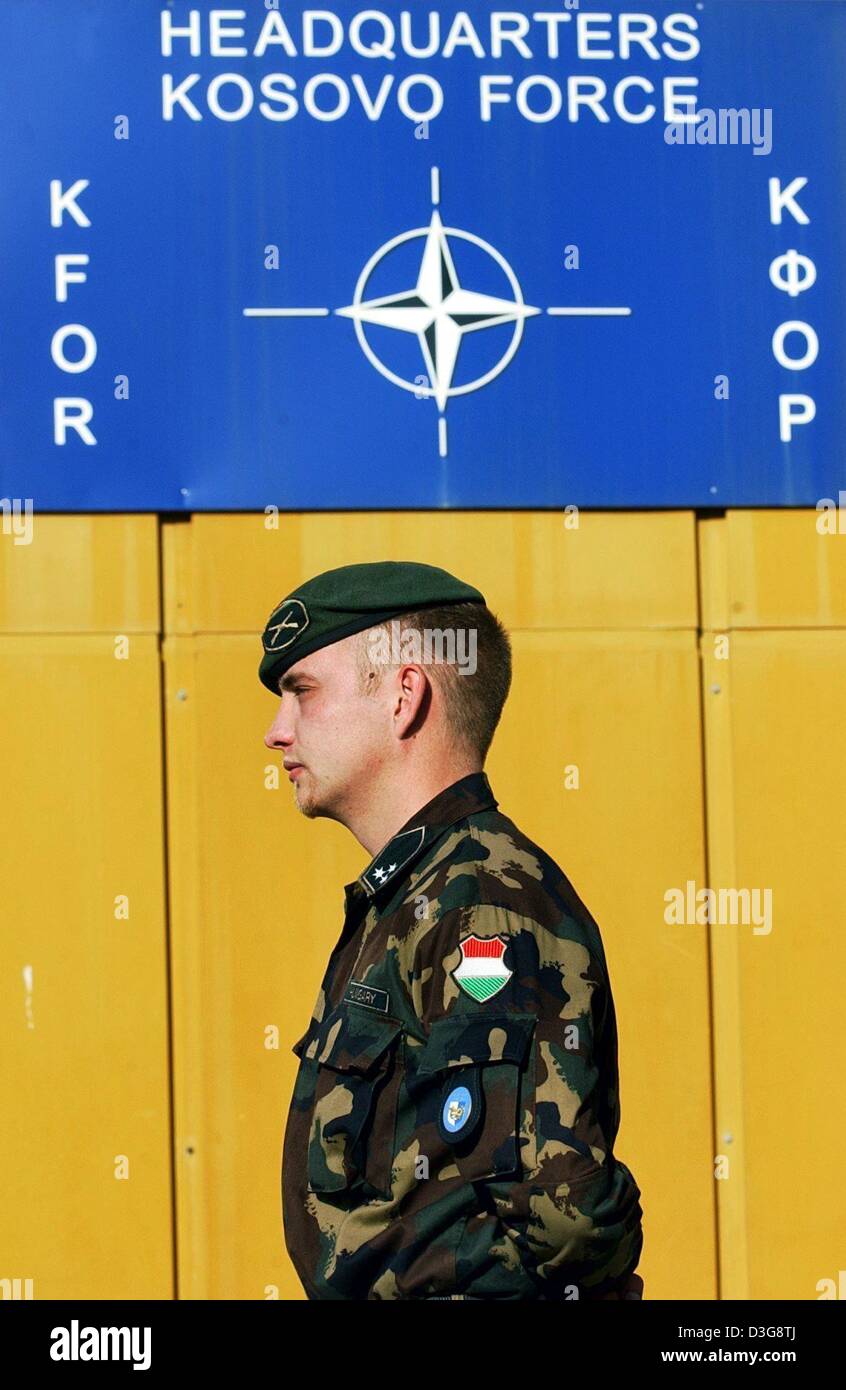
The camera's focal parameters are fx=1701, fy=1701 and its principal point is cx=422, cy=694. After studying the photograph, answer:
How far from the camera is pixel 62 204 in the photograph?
4203mm

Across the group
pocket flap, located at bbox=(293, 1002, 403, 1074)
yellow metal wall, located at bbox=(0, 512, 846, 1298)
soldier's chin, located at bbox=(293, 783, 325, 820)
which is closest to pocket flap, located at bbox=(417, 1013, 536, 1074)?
pocket flap, located at bbox=(293, 1002, 403, 1074)

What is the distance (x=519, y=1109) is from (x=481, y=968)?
16 centimetres

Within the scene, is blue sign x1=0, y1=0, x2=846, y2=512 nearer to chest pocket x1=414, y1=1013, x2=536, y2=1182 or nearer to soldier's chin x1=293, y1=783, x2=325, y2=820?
soldier's chin x1=293, y1=783, x2=325, y2=820

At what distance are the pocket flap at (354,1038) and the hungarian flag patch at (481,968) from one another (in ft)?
0.42

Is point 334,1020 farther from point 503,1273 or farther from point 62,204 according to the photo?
point 62,204

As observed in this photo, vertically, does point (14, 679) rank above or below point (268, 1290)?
above

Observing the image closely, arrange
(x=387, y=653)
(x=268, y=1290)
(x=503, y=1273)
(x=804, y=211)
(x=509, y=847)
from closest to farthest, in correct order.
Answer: (x=503, y=1273), (x=509, y=847), (x=387, y=653), (x=268, y=1290), (x=804, y=211)

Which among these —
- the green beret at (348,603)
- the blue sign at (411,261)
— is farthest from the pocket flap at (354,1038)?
the blue sign at (411,261)

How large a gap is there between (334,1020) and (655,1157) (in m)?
2.16

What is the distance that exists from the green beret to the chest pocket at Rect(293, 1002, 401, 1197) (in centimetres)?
50

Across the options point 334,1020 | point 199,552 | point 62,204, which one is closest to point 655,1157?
point 199,552

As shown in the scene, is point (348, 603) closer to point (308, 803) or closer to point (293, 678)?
point (293, 678)

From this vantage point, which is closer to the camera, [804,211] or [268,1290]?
[268,1290]

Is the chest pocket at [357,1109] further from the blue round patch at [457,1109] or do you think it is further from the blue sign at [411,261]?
the blue sign at [411,261]
